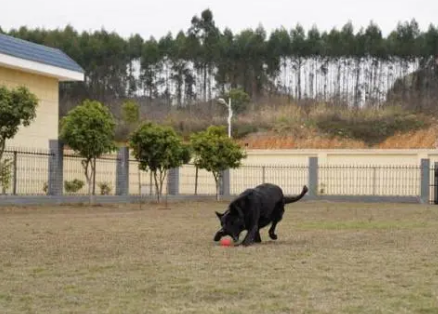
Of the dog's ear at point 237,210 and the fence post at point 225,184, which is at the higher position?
the dog's ear at point 237,210

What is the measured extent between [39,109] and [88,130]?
7.61m

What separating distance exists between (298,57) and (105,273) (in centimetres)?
6965

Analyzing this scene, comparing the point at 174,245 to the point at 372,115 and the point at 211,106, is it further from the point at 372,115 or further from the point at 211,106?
the point at 211,106

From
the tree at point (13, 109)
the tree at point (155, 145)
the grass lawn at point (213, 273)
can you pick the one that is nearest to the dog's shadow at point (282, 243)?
the grass lawn at point (213, 273)

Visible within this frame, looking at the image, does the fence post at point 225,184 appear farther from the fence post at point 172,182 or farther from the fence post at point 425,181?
the fence post at point 425,181

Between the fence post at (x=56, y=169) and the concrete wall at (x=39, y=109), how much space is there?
9.49ft

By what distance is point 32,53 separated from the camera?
117 ft

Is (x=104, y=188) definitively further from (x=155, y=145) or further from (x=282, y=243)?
(x=282, y=243)

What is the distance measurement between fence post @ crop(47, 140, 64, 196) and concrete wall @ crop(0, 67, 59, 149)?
114 inches

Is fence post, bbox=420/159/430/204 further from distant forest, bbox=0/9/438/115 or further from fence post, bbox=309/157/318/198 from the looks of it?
distant forest, bbox=0/9/438/115

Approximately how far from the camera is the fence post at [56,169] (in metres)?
31.6

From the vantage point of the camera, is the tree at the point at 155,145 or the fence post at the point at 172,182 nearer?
the tree at the point at 155,145

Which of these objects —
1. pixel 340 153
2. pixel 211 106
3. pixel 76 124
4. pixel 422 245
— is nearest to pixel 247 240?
pixel 422 245

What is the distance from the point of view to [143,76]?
78688mm
